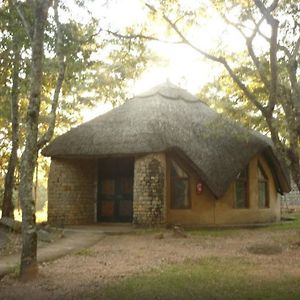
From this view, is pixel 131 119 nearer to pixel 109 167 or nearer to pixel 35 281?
pixel 109 167

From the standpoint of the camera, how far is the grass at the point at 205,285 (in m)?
7.35

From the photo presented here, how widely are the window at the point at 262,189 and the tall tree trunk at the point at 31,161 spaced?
13.2m

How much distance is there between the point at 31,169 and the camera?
8.66m

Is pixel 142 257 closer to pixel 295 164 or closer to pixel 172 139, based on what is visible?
pixel 295 164

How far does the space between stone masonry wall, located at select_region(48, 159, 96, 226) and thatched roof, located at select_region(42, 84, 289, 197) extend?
2.68 feet

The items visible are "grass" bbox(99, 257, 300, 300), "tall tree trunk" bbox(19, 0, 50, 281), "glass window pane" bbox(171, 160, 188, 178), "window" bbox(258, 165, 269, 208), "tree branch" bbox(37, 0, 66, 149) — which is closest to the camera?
"grass" bbox(99, 257, 300, 300)

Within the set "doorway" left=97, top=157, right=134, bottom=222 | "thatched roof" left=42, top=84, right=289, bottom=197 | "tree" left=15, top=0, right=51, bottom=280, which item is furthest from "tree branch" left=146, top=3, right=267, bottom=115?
"doorway" left=97, top=157, right=134, bottom=222

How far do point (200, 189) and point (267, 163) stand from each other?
4736 mm

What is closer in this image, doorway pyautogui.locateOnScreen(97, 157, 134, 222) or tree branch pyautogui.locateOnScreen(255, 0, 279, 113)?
tree branch pyautogui.locateOnScreen(255, 0, 279, 113)

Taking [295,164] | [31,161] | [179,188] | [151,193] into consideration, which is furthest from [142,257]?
[179,188]

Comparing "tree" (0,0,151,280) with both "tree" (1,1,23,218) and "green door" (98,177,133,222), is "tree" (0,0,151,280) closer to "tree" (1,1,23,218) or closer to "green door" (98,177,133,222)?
"tree" (1,1,23,218)

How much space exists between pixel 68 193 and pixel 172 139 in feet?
16.0

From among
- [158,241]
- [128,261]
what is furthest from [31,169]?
[158,241]

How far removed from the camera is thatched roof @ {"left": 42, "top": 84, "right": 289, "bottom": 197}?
659 inches
